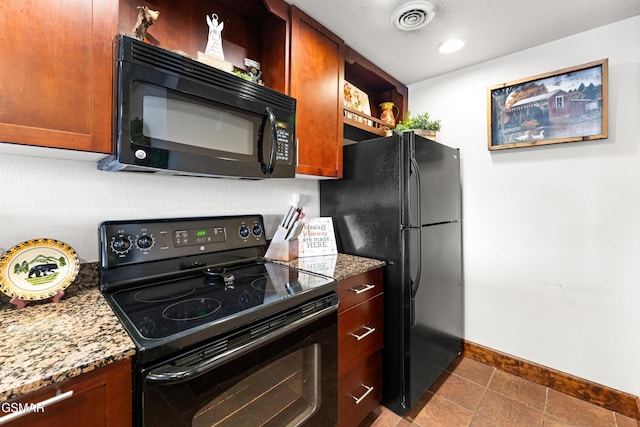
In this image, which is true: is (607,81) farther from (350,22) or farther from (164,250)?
(164,250)

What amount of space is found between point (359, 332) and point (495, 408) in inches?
41.9

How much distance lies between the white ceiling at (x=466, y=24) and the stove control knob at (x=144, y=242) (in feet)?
4.59

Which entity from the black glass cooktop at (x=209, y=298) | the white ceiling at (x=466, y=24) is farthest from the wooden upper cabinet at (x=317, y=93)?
the black glass cooktop at (x=209, y=298)

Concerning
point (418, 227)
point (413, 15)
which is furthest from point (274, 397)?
point (413, 15)

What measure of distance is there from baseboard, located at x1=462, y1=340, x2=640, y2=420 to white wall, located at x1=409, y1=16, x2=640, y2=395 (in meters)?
0.05

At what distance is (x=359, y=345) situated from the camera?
4.71 feet

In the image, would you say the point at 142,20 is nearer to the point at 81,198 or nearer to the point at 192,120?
the point at 192,120

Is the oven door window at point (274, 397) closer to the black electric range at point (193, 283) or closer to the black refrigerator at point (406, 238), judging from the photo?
the black electric range at point (193, 283)

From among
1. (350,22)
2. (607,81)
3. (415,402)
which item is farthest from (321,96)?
(415,402)

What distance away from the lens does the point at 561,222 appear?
1.84m

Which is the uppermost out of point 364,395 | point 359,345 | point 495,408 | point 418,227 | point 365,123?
point 365,123

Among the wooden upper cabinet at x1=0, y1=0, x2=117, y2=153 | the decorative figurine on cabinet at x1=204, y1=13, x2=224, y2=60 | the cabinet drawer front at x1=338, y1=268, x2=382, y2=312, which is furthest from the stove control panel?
the decorative figurine on cabinet at x1=204, y1=13, x2=224, y2=60

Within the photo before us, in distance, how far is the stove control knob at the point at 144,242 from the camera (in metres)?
1.16

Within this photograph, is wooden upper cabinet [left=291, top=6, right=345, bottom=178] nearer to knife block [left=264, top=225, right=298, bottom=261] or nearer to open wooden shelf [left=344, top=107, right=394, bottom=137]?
open wooden shelf [left=344, top=107, right=394, bottom=137]
